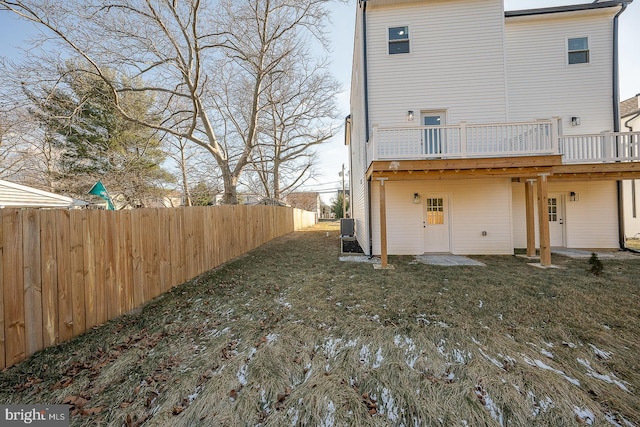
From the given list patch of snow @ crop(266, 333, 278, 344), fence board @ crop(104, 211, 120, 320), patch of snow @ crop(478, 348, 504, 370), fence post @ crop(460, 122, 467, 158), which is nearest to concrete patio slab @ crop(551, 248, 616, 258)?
fence post @ crop(460, 122, 467, 158)

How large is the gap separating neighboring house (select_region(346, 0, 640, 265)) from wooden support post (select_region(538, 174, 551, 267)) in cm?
71

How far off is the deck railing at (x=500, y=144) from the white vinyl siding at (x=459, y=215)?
4.03 feet

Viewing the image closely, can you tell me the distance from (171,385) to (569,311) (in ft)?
16.8

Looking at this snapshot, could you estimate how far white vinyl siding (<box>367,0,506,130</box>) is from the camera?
7582 mm

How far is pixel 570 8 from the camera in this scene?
8000mm

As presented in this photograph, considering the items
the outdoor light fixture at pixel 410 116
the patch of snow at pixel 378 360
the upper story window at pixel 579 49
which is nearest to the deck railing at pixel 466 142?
the outdoor light fixture at pixel 410 116

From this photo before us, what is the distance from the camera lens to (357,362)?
2578 mm

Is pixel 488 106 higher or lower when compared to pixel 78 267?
higher

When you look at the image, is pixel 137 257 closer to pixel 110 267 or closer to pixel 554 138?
pixel 110 267

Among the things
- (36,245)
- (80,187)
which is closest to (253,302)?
(36,245)

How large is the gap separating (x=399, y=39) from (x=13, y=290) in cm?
Result: 987

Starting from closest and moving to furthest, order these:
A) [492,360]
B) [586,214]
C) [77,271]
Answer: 1. [492,360]
2. [77,271]
3. [586,214]

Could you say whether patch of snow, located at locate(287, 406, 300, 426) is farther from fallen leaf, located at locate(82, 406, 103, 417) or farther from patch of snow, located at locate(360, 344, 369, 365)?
fallen leaf, located at locate(82, 406, 103, 417)

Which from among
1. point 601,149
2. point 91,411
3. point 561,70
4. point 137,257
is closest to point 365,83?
point 561,70
